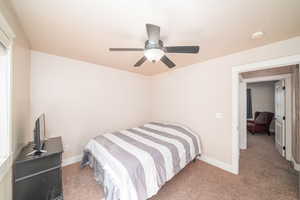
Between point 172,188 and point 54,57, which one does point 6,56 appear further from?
point 172,188

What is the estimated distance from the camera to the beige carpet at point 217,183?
67.9 inches

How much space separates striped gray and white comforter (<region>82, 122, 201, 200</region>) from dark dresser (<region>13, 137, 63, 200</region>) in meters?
0.55

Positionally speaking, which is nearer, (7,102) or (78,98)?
(7,102)

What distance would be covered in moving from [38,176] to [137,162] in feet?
4.08

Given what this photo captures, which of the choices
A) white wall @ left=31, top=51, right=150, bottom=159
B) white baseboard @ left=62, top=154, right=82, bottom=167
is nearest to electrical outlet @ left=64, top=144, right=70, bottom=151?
white wall @ left=31, top=51, right=150, bottom=159

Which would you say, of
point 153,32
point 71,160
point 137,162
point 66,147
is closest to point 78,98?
point 66,147

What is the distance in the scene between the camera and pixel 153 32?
1290 mm

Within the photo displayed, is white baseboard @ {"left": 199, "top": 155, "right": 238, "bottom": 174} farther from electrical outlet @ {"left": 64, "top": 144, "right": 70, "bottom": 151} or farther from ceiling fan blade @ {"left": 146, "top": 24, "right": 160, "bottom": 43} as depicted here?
electrical outlet @ {"left": 64, "top": 144, "right": 70, "bottom": 151}

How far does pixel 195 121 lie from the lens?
2.94 metres

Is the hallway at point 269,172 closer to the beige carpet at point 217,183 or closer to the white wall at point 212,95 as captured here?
the beige carpet at point 217,183

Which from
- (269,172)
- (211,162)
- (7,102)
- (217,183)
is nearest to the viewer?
(7,102)

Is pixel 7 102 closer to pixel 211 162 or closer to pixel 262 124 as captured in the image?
pixel 211 162

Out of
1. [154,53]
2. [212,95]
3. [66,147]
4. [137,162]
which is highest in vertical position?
[154,53]

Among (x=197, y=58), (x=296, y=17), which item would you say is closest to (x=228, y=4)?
(x=296, y=17)
